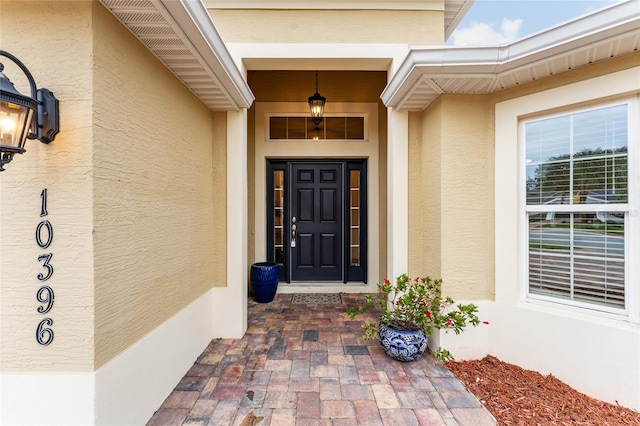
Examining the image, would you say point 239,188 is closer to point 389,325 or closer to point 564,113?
point 389,325

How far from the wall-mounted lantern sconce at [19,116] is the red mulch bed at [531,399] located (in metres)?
2.95

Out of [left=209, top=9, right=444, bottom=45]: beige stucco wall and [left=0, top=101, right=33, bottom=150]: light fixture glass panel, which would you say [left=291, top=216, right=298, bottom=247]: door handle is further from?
[left=0, top=101, right=33, bottom=150]: light fixture glass panel

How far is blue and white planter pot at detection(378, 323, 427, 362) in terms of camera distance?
2512 millimetres

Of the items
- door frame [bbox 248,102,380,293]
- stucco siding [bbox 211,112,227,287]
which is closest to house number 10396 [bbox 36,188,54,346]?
stucco siding [bbox 211,112,227,287]

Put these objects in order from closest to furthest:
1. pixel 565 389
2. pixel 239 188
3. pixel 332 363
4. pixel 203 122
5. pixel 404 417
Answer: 1. pixel 404 417
2. pixel 565 389
3. pixel 332 363
4. pixel 203 122
5. pixel 239 188

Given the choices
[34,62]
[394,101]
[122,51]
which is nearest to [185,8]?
Result: [122,51]

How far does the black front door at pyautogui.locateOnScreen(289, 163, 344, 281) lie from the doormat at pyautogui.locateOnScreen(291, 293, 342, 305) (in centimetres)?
29

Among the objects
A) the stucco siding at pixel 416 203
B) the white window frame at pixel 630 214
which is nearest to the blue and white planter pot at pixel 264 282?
the stucco siding at pixel 416 203

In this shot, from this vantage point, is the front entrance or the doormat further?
the front entrance

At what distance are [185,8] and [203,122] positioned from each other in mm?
1316

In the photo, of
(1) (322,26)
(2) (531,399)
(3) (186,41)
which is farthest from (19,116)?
(2) (531,399)

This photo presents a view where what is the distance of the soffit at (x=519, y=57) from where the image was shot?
5.95 feet

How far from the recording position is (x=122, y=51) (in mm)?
1659

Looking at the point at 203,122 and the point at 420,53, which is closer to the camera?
the point at 420,53
